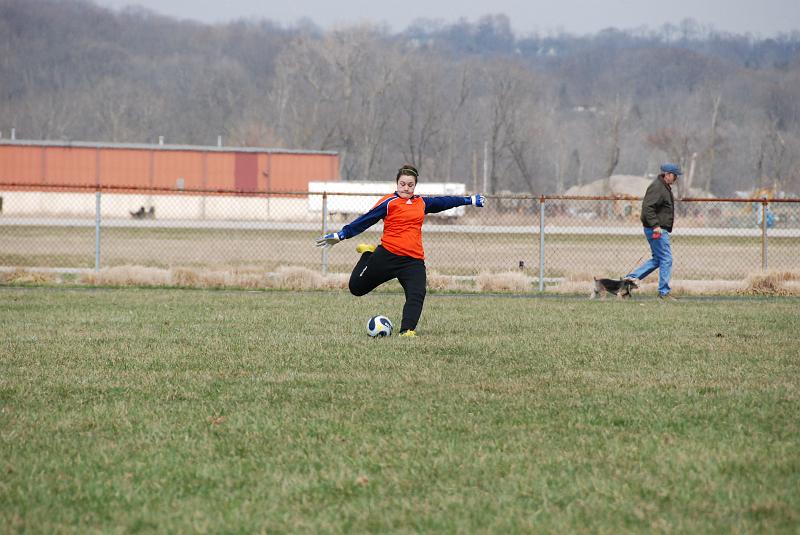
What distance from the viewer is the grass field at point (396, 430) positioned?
4.93 meters

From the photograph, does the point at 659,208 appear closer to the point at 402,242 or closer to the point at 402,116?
the point at 402,242

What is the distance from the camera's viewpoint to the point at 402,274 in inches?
444

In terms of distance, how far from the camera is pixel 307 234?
4116cm

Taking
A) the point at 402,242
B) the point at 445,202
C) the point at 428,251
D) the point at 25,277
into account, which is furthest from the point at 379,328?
the point at 428,251

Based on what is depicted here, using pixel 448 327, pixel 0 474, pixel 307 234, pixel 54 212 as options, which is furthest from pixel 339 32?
pixel 0 474

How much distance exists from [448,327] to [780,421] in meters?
5.74

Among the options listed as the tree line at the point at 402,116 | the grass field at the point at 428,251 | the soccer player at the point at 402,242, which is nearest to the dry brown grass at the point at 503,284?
the grass field at the point at 428,251

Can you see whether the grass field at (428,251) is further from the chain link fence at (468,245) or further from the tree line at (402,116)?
the tree line at (402,116)

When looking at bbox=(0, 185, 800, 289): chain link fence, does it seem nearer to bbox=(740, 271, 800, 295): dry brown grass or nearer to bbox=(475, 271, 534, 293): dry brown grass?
bbox=(475, 271, 534, 293): dry brown grass

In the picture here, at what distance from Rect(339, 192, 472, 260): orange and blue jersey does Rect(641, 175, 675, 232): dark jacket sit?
19.5ft

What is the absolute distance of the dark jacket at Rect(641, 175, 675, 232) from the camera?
1641 cm

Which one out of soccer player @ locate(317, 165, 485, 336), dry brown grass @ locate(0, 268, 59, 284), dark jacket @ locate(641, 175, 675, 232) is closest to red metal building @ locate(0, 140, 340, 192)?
dry brown grass @ locate(0, 268, 59, 284)

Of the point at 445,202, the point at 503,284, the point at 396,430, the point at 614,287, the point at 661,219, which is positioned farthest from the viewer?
the point at 503,284

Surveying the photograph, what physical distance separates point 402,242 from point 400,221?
0.23 metres
